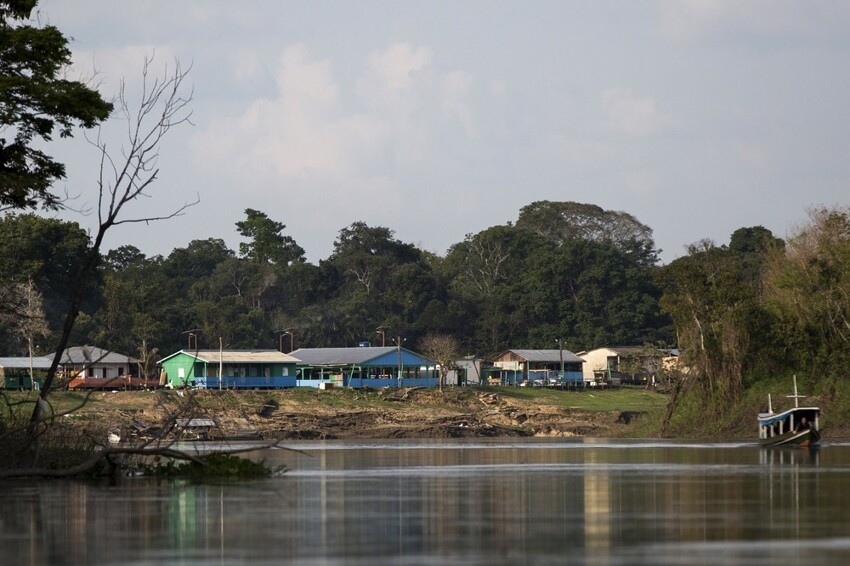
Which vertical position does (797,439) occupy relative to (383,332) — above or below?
below

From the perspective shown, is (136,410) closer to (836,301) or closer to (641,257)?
(836,301)

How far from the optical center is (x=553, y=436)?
85312 mm

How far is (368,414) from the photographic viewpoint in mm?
95438

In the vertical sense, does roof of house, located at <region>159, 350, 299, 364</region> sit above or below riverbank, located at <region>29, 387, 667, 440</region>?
above

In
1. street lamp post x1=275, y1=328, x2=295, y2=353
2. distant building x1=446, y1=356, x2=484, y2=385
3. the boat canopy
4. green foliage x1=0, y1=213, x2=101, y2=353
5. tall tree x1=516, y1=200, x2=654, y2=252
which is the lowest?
the boat canopy

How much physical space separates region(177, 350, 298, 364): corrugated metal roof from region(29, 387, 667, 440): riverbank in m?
12.4

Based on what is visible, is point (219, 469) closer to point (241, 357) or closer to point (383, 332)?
point (241, 357)

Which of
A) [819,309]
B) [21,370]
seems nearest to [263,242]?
[21,370]

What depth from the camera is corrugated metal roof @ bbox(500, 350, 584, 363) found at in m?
135

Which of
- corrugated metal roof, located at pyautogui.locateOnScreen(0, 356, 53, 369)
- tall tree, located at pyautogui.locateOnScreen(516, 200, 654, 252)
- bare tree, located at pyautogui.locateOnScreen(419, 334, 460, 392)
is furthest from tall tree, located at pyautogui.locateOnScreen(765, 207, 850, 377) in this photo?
tall tree, located at pyautogui.locateOnScreen(516, 200, 654, 252)

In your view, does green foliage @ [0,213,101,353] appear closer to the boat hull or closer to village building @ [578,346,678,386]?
village building @ [578,346,678,386]

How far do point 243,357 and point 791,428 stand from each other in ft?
228

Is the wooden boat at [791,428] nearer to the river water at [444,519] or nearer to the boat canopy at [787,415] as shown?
the boat canopy at [787,415]

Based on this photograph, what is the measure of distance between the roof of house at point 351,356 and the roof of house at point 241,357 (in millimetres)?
4241
